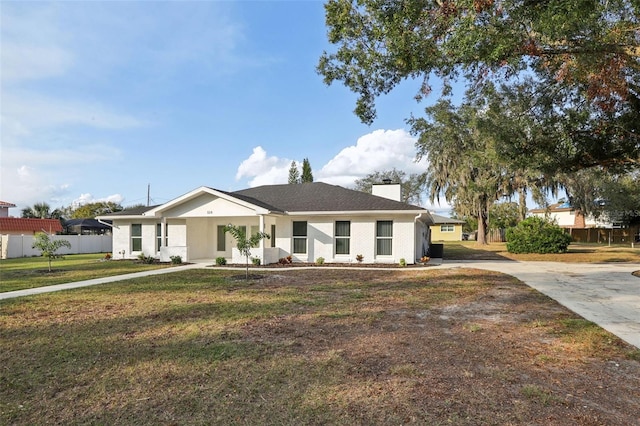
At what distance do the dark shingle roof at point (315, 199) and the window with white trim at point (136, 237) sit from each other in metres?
6.05

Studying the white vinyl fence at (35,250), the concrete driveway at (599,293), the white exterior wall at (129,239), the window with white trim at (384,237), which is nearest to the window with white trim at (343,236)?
the window with white trim at (384,237)

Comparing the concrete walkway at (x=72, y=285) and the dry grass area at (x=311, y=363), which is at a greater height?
the dry grass area at (x=311, y=363)

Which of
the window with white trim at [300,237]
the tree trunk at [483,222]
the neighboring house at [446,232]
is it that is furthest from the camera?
the neighboring house at [446,232]

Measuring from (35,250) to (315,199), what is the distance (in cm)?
1954

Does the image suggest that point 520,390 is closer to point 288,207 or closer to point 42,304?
point 42,304

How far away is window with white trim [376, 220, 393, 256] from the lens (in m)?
16.5

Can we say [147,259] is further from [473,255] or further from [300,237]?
[473,255]

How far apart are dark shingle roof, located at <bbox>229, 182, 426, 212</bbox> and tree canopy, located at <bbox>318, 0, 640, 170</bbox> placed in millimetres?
6537

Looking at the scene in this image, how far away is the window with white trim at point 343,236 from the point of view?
16.8 m

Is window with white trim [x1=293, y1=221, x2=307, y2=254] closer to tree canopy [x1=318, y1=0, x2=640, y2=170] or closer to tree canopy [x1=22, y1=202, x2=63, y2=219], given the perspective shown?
tree canopy [x1=318, y1=0, x2=640, y2=170]

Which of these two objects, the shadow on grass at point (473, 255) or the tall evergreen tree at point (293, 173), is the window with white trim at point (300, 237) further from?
the tall evergreen tree at point (293, 173)

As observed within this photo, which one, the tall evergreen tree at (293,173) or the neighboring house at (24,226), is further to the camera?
the tall evergreen tree at (293,173)

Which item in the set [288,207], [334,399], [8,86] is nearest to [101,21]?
[8,86]

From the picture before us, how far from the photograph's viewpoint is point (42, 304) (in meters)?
8.12
